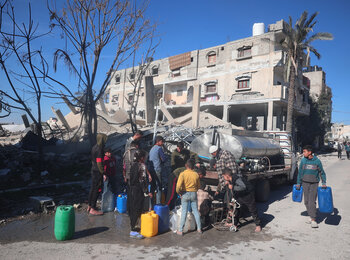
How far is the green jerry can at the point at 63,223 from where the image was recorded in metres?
4.43

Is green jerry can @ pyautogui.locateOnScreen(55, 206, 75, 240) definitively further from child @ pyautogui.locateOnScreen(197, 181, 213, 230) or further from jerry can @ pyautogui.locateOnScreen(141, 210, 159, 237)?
child @ pyautogui.locateOnScreen(197, 181, 213, 230)

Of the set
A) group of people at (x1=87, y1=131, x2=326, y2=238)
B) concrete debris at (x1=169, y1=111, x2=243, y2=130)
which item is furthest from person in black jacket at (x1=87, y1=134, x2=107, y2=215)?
concrete debris at (x1=169, y1=111, x2=243, y2=130)

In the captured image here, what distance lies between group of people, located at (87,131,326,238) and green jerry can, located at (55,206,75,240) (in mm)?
1102

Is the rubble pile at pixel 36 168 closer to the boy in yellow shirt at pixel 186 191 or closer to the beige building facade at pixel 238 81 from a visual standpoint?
the boy in yellow shirt at pixel 186 191

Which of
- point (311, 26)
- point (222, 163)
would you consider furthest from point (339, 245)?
point (311, 26)

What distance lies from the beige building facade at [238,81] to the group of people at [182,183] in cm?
1444

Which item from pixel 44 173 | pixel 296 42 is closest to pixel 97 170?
pixel 44 173

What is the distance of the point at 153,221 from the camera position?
4809 mm

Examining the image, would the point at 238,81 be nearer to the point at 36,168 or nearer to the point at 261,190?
the point at 261,190

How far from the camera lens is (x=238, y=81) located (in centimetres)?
2503

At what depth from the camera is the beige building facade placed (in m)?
23.0

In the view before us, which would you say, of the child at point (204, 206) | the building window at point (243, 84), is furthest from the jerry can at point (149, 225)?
the building window at point (243, 84)

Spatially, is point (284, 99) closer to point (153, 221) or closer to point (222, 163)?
point (222, 163)

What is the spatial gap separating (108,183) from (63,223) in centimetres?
195
